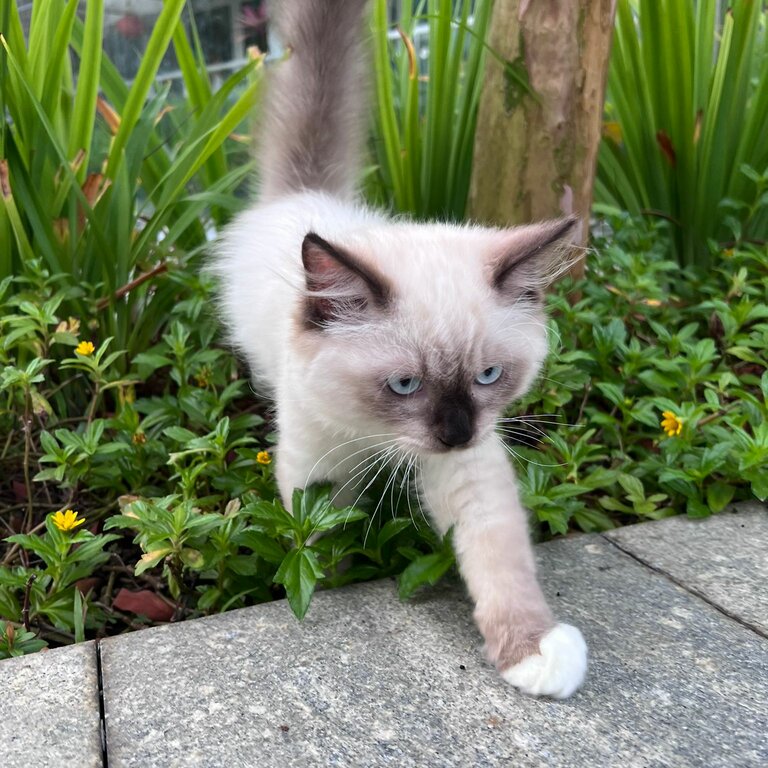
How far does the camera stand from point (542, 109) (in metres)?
2.03

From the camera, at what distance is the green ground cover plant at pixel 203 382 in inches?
52.9

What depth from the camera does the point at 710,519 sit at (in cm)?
156

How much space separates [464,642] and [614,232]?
66.2 inches

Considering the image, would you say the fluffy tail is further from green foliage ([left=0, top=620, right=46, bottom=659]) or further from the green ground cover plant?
green foliage ([left=0, top=620, right=46, bottom=659])

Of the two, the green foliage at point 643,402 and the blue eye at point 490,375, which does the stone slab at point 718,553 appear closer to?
the green foliage at point 643,402

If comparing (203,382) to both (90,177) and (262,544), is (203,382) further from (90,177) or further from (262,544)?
(262,544)

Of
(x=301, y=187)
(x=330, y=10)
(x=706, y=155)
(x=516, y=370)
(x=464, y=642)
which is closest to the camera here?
(x=464, y=642)

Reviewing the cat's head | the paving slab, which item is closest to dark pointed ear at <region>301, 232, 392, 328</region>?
the cat's head

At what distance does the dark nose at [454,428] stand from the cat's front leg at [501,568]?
8cm

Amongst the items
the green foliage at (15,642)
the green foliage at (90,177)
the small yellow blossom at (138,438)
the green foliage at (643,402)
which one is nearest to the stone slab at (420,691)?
the green foliage at (15,642)

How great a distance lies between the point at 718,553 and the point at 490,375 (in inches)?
24.3

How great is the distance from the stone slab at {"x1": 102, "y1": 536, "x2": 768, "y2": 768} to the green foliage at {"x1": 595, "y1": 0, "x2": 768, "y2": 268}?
1537mm

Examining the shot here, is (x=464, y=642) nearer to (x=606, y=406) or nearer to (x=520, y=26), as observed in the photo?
(x=606, y=406)

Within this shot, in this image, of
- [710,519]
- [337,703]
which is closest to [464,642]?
[337,703]
